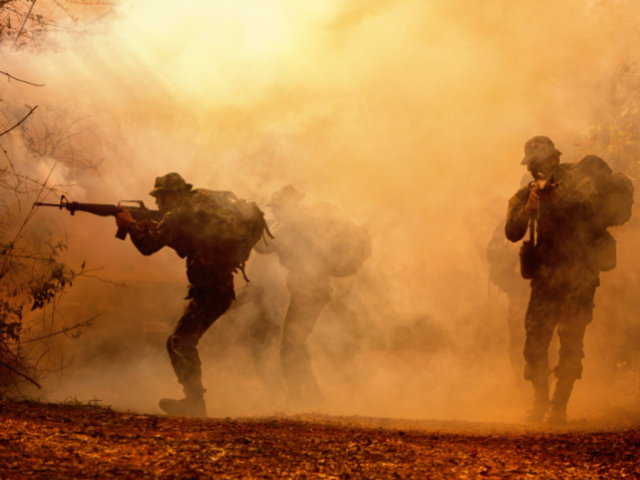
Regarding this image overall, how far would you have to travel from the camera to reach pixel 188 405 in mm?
4504

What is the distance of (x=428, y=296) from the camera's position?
870 cm

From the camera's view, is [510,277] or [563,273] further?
[510,277]

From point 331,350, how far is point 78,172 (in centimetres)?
451

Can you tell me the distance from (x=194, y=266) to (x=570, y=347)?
3550 millimetres

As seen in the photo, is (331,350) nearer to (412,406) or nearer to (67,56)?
(412,406)

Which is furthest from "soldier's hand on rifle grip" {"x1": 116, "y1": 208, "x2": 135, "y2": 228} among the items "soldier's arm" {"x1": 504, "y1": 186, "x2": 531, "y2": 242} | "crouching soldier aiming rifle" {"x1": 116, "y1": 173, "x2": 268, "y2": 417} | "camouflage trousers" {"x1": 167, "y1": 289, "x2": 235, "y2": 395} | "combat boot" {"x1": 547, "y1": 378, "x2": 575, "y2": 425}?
"combat boot" {"x1": 547, "y1": 378, "x2": 575, "y2": 425}

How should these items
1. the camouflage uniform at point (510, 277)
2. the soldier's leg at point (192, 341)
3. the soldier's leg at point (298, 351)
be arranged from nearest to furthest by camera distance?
the soldier's leg at point (192, 341), the soldier's leg at point (298, 351), the camouflage uniform at point (510, 277)

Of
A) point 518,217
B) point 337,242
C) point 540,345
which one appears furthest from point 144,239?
point 540,345

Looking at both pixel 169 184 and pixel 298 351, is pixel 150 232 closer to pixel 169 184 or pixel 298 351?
pixel 169 184

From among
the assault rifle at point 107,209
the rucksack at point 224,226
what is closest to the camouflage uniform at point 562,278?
the rucksack at point 224,226

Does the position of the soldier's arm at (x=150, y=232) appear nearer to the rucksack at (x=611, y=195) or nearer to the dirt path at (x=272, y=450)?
the dirt path at (x=272, y=450)

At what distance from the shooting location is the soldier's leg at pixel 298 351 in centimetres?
580

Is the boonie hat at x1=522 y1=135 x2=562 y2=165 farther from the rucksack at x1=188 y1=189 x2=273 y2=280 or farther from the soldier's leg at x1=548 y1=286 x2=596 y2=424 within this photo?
the rucksack at x1=188 y1=189 x2=273 y2=280

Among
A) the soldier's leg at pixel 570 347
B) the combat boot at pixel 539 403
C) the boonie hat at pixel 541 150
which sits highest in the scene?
the boonie hat at pixel 541 150
